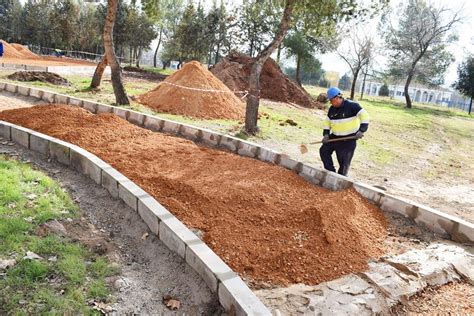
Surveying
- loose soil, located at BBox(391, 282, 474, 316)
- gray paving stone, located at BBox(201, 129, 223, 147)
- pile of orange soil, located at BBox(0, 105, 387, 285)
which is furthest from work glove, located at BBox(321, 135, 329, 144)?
loose soil, located at BBox(391, 282, 474, 316)

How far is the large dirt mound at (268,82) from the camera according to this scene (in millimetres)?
17891

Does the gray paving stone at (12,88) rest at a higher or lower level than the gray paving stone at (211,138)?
higher

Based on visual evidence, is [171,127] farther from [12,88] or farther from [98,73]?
[98,73]

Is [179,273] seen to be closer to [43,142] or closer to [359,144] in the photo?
[43,142]

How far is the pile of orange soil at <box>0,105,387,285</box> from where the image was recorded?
3479 millimetres

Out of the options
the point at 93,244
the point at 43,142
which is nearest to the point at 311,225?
the point at 93,244

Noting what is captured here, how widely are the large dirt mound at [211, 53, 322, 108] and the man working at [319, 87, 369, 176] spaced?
38.7 feet

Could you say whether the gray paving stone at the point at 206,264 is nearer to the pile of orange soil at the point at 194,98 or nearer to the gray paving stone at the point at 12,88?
the pile of orange soil at the point at 194,98

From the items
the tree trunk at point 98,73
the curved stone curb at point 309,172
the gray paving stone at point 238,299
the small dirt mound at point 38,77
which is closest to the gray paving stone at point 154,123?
the curved stone curb at point 309,172

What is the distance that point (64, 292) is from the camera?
9.06 feet

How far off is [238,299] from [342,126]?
3533 millimetres

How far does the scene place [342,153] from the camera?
223 inches

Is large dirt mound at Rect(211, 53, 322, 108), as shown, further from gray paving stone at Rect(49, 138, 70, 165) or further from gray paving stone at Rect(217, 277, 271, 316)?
gray paving stone at Rect(217, 277, 271, 316)

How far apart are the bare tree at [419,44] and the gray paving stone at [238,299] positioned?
2908cm
